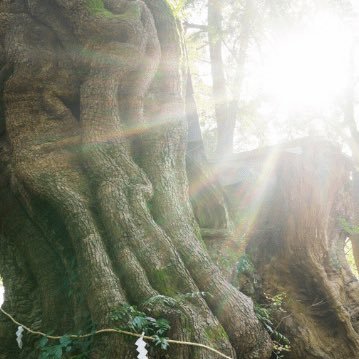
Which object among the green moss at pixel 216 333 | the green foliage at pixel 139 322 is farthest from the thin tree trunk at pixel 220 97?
the green foliage at pixel 139 322

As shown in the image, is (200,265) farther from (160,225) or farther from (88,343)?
(88,343)

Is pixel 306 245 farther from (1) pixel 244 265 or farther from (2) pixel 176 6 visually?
(2) pixel 176 6

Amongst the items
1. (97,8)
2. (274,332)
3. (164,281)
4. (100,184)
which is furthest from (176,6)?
(274,332)

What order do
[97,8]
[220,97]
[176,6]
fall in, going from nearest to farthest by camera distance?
[97,8] < [176,6] < [220,97]

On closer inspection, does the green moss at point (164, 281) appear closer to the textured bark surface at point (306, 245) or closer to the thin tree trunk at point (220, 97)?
the textured bark surface at point (306, 245)

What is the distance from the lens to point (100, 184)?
3.93 meters

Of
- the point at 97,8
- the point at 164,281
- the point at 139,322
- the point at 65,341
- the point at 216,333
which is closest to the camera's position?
the point at 139,322

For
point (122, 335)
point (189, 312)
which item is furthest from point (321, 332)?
point (122, 335)

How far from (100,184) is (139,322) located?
5.10ft

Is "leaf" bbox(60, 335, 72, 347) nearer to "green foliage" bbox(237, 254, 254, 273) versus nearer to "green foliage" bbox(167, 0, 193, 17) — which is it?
"green foliage" bbox(237, 254, 254, 273)

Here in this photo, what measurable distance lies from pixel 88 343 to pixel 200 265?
3.90 ft

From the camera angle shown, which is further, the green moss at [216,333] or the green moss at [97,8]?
the green moss at [97,8]

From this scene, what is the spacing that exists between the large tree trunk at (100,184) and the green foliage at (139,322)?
83 millimetres

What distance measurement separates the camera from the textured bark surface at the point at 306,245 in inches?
182
